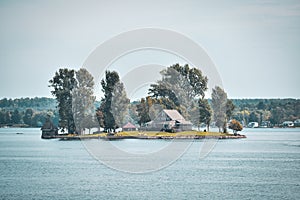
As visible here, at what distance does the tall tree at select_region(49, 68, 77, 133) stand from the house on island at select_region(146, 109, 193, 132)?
22055 millimetres

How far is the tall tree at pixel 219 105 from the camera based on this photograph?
13275cm

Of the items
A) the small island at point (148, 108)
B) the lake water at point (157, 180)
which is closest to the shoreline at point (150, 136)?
Result: the small island at point (148, 108)

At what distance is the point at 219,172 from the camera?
57094mm

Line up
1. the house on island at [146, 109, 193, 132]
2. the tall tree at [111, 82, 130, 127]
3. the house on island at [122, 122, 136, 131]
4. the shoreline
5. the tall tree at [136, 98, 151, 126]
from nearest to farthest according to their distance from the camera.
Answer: the shoreline, the tall tree at [111, 82, 130, 127], the house on island at [146, 109, 193, 132], the tall tree at [136, 98, 151, 126], the house on island at [122, 122, 136, 131]

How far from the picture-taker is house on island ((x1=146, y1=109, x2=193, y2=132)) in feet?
434

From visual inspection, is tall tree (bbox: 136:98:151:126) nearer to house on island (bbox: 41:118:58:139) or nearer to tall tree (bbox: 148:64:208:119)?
tall tree (bbox: 148:64:208:119)

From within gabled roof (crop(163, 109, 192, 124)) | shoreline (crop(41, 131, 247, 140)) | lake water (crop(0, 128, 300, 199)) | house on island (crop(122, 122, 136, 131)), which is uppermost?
gabled roof (crop(163, 109, 192, 124))

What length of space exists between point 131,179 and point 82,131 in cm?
7219

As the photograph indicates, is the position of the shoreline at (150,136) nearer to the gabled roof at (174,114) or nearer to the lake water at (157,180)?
the gabled roof at (174,114)

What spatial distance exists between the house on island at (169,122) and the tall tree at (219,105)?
Result: 6.52m

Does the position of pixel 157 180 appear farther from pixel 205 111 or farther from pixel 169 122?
pixel 169 122

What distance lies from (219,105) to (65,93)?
35249 millimetres

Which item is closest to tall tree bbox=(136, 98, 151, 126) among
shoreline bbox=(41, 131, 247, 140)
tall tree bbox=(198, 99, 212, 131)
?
shoreline bbox=(41, 131, 247, 140)

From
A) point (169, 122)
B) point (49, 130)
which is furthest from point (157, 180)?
point (169, 122)
